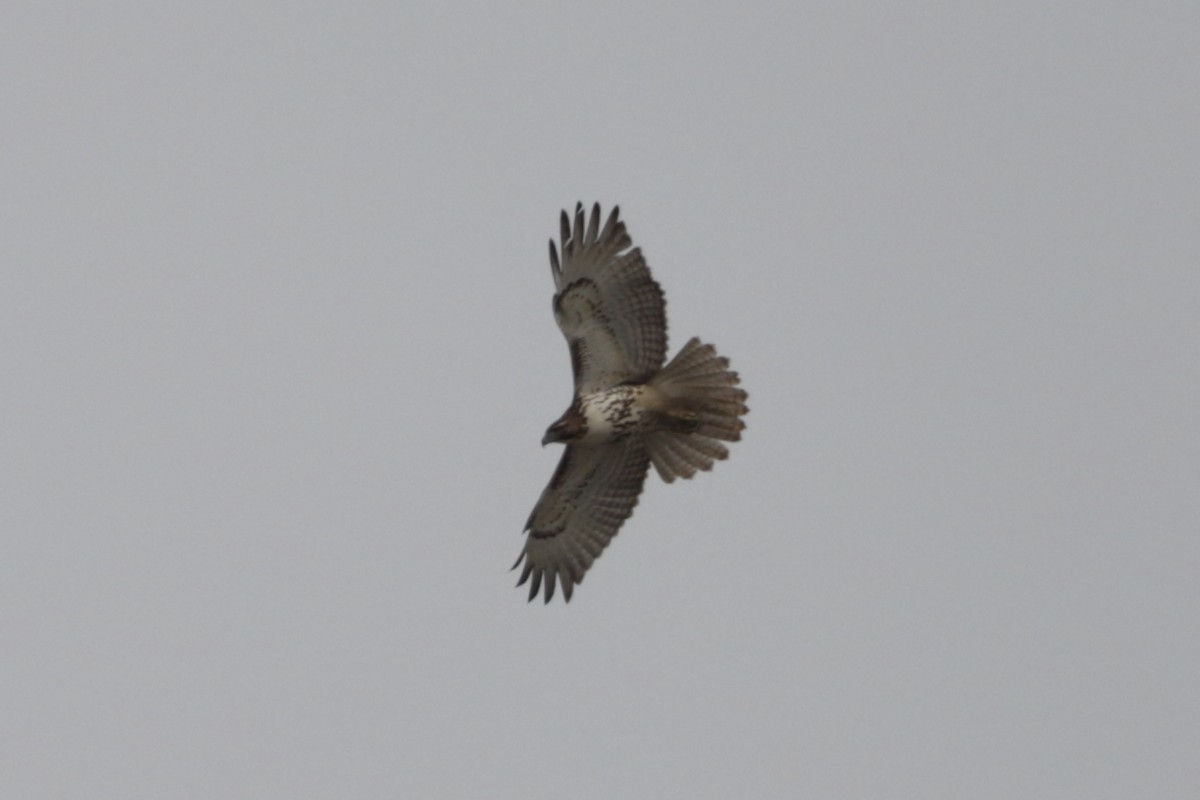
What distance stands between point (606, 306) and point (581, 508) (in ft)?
7.22

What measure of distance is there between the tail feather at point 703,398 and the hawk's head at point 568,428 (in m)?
0.75

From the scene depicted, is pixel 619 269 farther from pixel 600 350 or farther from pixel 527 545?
pixel 527 545

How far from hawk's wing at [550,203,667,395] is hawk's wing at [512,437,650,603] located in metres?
0.84

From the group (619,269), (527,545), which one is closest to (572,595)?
(527,545)

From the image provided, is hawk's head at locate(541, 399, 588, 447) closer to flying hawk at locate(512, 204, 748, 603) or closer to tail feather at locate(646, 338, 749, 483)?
flying hawk at locate(512, 204, 748, 603)

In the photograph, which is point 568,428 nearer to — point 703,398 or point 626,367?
point 626,367

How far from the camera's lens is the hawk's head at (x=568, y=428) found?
59.4ft

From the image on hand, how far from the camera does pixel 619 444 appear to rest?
18.9 meters

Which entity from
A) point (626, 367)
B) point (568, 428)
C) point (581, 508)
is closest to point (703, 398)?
point (626, 367)

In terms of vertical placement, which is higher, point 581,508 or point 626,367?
point 626,367

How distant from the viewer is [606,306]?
59.6 feet

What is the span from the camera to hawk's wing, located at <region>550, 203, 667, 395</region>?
18.0 metres

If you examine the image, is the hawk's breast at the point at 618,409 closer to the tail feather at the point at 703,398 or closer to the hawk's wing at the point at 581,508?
the tail feather at the point at 703,398

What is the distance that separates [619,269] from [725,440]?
6.13 feet
